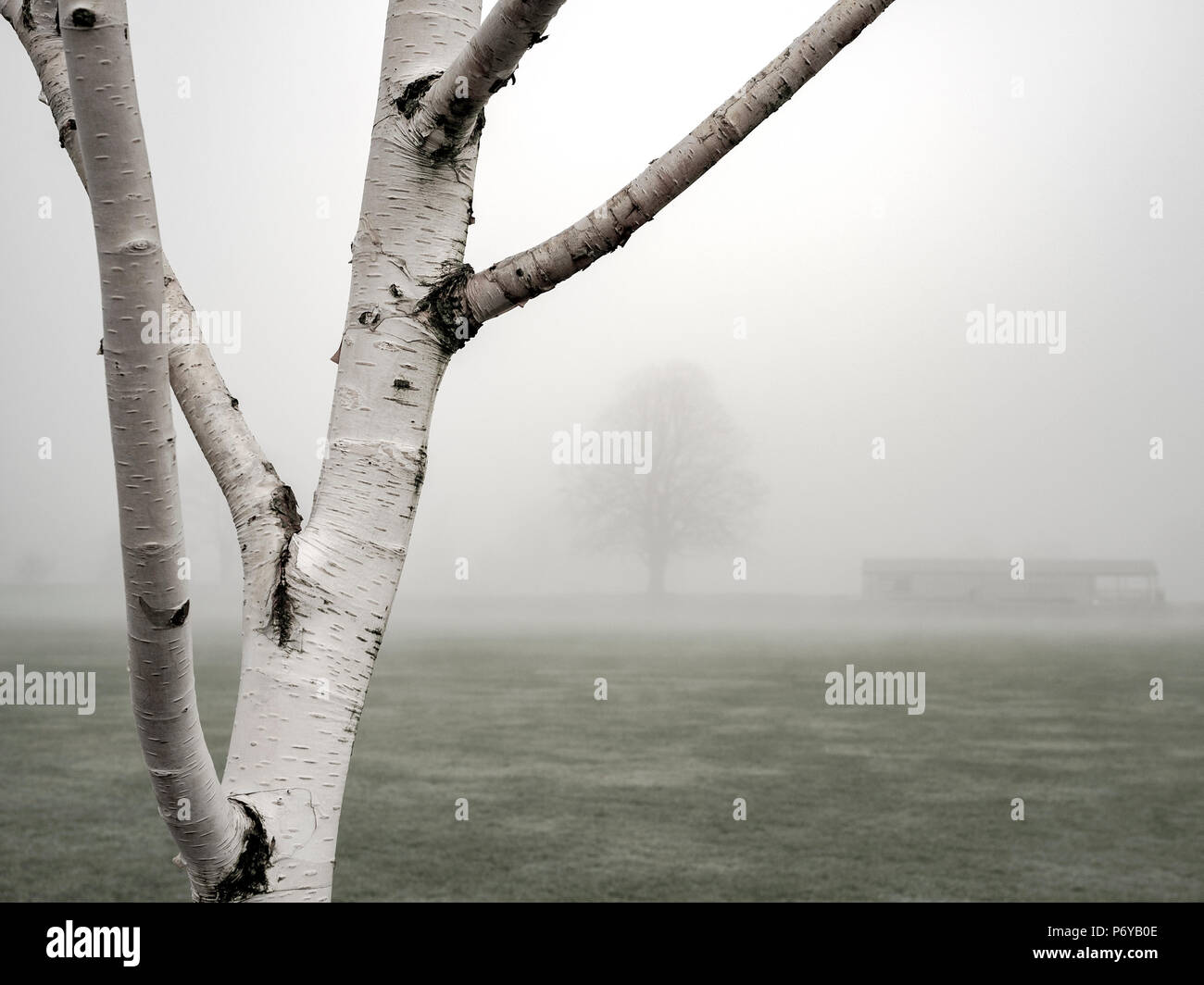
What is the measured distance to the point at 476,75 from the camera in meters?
1.21

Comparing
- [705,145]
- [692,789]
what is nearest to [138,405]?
[705,145]

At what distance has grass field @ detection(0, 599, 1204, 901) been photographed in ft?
22.5

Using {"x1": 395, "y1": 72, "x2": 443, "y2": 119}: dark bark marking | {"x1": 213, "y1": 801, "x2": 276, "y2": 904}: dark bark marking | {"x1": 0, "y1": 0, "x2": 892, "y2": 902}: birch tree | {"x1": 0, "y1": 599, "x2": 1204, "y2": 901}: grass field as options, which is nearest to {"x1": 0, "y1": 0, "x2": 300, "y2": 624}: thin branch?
{"x1": 0, "y1": 0, "x2": 892, "y2": 902}: birch tree

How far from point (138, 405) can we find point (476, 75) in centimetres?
58

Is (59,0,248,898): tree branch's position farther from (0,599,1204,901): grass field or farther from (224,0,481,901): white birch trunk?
(0,599,1204,901): grass field

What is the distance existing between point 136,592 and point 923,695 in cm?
1539

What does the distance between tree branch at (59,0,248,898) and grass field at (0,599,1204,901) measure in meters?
5.77

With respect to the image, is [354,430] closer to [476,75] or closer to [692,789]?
[476,75]

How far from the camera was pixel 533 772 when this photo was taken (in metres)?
9.99

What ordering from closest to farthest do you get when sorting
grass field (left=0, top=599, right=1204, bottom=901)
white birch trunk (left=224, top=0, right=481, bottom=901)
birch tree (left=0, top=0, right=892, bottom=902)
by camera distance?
birch tree (left=0, top=0, right=892, bottom=902) → white birch trunk (left=224, top=0, right=481, bottom=901) → grass field (left=0, top=599, right=1204, bottom=901)

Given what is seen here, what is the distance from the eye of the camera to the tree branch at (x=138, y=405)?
84 cm

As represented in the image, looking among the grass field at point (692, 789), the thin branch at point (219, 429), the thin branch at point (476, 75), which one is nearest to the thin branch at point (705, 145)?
the thin branch at point (476, 75)

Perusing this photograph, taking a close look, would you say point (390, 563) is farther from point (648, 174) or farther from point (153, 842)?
point (153, 842)
